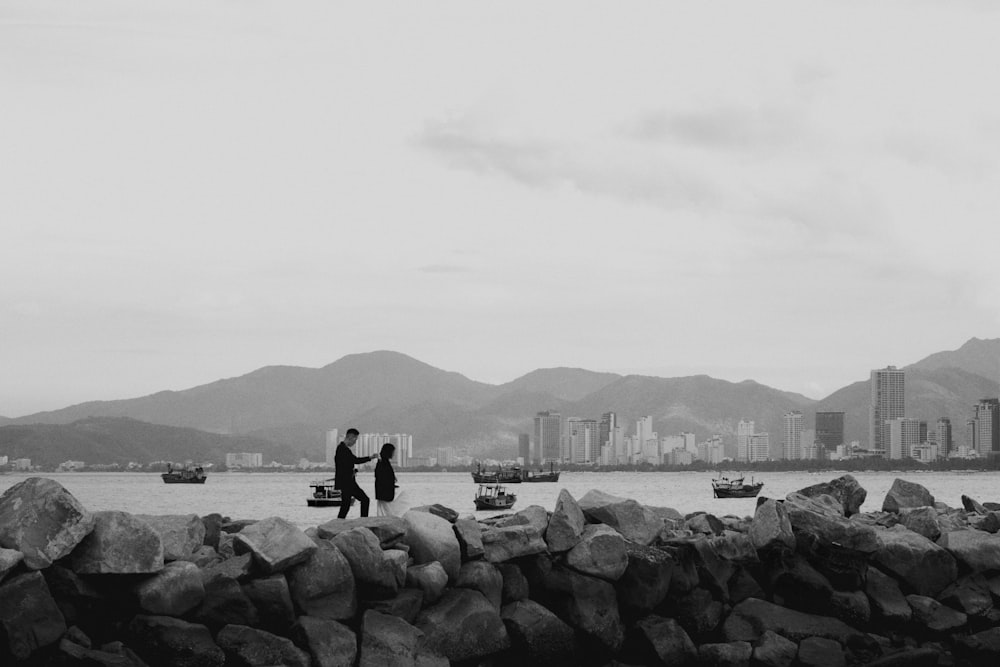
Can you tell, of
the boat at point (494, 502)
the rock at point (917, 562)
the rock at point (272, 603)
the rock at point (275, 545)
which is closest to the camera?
the rock at point (272, 603)

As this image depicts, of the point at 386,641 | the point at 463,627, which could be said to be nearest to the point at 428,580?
the point at 463,627

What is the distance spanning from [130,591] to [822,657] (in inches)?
342

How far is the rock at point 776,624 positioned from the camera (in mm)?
16156

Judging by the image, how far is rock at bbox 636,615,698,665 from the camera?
1563 centimetres

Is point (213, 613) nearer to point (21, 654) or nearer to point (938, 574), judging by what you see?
point (21, 654)

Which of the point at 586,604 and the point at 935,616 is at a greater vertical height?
the point at 586,604

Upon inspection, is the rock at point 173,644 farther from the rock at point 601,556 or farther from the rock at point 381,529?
the rock at point 601,556

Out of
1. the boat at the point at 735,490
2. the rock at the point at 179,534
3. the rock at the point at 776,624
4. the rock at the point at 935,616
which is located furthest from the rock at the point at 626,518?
the boat at the point at 735,490

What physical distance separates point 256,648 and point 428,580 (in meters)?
2.30

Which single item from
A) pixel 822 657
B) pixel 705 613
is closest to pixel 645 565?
pixel 705 613

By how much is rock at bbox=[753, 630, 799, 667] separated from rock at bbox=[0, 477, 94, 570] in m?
8.40

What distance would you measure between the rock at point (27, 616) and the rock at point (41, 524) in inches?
9.1

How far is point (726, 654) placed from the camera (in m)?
15.6

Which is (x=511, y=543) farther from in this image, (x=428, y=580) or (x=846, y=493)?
(x=846, y=493)
